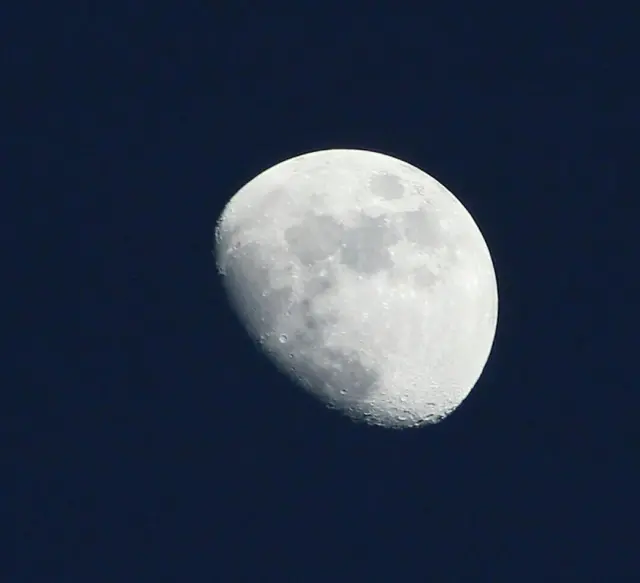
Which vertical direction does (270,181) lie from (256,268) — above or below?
above

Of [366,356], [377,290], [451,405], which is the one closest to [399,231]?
[377,290]

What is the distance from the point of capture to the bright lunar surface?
14.0 metres

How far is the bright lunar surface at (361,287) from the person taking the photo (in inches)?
550

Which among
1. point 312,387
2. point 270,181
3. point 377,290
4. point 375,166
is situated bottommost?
point 312,387

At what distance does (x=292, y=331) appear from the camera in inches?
555

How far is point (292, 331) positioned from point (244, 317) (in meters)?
0.83

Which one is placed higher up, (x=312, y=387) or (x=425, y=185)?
(x=425, y=185)

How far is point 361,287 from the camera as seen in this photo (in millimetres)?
13930

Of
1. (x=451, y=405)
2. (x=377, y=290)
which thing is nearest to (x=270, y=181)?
(x=377, y=290)

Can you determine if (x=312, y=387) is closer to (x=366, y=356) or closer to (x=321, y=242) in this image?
(x=366, y=356)

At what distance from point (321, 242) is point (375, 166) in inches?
77.7

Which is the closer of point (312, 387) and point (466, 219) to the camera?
point (312, 387)

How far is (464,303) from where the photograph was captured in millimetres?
14602

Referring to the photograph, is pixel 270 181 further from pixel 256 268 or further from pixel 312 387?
pixel 312 387
